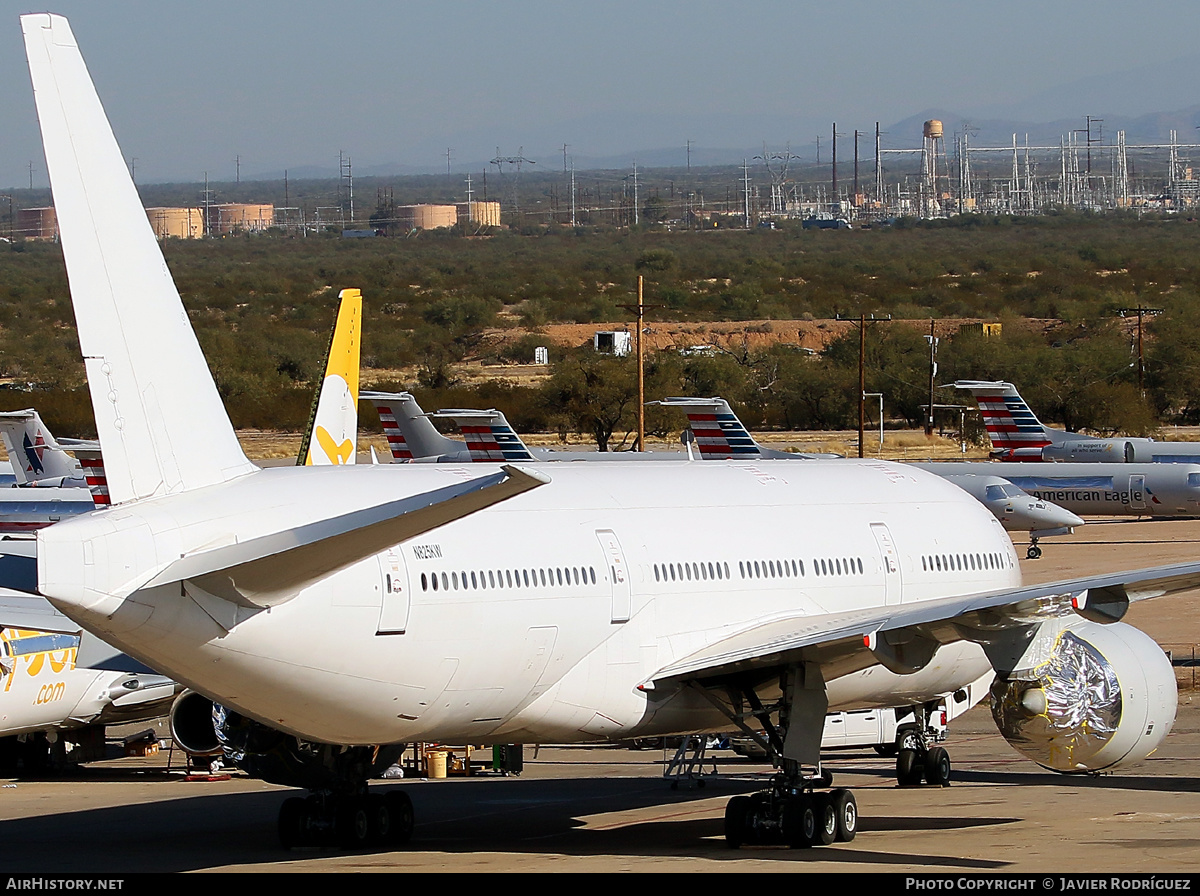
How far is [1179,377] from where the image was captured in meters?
100

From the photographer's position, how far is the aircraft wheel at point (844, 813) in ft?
60.5

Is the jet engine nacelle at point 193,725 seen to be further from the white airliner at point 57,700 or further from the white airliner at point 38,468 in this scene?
the white airliner at point 38,468

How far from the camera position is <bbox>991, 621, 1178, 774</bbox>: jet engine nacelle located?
734 inches

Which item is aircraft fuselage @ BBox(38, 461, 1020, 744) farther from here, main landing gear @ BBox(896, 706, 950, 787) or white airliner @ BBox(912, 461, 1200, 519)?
white airliner @ BBox(912, 461, 1200, 519)

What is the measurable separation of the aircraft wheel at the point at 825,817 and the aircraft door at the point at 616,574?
278 centimetres

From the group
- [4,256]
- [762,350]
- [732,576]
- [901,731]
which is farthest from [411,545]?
[4,256]

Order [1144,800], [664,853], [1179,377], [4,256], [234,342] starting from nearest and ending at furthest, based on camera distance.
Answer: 1. [664,853]
2. [1144,800]
3. [1179,377]
4. [234,342]
5. [4,256]

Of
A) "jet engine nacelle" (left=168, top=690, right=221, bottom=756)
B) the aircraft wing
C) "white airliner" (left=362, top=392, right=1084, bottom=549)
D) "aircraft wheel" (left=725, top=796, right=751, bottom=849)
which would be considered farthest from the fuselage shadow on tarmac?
"white airliner" (left=362, top=392, right=1084, bottom=549)

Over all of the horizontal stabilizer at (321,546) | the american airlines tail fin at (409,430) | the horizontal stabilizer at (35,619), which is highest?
the horizontal stabilizer at (321,546)

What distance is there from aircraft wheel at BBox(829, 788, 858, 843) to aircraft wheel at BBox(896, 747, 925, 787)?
5.10 metres

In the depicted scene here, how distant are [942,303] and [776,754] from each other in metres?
131

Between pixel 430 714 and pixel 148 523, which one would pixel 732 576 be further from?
pixel 148 523

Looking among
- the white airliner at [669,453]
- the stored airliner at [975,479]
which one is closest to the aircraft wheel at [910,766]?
the stored airliner at [975,479]

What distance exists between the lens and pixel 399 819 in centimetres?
1861
